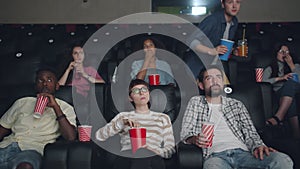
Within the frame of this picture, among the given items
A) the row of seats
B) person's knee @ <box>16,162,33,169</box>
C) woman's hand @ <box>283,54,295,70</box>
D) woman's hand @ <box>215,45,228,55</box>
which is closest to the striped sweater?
person's knee @ <box>16,162,33,169</box>

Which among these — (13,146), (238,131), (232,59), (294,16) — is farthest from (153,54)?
(294,16)

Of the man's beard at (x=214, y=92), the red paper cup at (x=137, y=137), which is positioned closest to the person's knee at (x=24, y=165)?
the red paper cup at (x=137, y=137)

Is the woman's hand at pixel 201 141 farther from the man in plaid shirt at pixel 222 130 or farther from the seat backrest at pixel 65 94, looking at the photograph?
the seat backrest at pixel 65 94

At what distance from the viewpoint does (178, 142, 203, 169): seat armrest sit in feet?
5.84

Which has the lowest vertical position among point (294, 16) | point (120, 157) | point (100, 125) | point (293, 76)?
point (120, 157)

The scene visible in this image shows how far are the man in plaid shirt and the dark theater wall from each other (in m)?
2.53

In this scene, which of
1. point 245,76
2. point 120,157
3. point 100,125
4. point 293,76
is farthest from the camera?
point 245,76

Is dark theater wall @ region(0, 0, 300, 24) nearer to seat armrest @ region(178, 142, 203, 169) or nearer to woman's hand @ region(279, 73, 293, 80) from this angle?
woman's hand @ region(279, 73, 293, 80)

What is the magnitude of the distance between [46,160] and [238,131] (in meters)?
0.93

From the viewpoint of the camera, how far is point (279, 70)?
2.95 m

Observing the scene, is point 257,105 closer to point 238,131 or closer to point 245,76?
point 238,131

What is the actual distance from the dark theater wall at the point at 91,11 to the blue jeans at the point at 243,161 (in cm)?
282

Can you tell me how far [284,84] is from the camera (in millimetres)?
2693

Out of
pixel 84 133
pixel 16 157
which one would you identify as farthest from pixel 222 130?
pixel 16 157
